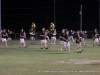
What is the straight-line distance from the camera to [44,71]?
44.1ft

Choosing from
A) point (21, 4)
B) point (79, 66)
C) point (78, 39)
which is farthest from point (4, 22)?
point (79, 66)

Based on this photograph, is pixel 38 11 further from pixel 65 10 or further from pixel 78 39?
pixel 78 39

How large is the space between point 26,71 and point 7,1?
55112mm

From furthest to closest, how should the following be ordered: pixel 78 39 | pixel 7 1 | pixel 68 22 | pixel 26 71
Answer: pixel 7 1 < pixel 68 22 < pixel 78 39 < pixel 26 71

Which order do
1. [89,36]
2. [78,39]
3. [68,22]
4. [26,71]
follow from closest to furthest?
[26,71]
[78,39]
[89,36]
[68,22]

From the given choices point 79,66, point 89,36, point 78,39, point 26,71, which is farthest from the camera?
point 89,36

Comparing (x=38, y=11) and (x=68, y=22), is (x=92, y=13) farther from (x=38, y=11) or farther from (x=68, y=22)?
(x=38, y=11)

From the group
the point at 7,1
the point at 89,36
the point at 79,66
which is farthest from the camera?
the point at 7,1

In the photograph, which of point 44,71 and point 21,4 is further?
point 21,4

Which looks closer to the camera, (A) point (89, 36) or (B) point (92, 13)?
(A) point (89, 36)

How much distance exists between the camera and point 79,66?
15.1 m

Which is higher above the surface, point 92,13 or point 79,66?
point 92,13

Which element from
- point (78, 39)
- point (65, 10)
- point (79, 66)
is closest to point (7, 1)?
point (65, 10)

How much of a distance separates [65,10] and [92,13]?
19.2 ft
